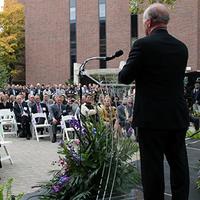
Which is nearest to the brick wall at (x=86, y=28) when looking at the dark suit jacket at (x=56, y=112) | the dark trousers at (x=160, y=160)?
the dark suit jacket at (x=56, y=112)

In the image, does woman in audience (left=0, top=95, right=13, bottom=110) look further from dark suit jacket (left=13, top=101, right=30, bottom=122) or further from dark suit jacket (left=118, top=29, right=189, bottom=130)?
dark suit jacket (left=118, top=29, right=189, bottom=130)

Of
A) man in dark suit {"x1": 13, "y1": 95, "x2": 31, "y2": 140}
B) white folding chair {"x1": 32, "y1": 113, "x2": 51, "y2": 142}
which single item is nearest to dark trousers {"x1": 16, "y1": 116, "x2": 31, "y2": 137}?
man in dark suit {"x1": 13, "y1": 95, "x2": 31, "y2": 140}

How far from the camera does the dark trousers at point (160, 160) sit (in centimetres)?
323

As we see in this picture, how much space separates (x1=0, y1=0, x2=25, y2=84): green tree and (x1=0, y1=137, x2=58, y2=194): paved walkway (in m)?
33.7

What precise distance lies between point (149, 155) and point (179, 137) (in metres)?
0.30

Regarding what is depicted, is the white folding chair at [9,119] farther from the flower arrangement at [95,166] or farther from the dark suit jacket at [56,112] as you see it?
the flower arrangement at [95,166]

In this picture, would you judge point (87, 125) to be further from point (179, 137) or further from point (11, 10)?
point (11, 10)

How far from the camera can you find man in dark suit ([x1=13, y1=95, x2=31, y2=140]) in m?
13.6

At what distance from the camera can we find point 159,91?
318cm

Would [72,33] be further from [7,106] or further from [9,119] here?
[9,119]

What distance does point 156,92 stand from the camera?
3176mm

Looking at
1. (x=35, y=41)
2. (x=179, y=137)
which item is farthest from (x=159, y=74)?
(x=35, y=41)

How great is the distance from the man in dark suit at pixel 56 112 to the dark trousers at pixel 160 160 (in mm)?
9535

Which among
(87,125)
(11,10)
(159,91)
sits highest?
(11,10)
